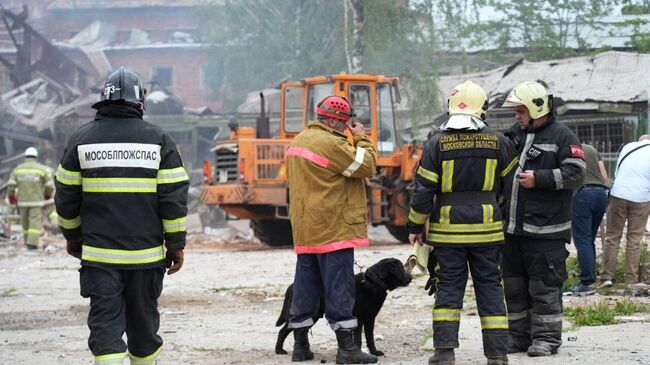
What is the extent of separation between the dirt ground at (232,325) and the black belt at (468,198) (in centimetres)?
107

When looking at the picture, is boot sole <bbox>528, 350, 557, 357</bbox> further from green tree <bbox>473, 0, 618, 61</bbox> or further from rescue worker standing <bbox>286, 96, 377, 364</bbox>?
green tree <bbox>473, 0, 618, 61</bbox>

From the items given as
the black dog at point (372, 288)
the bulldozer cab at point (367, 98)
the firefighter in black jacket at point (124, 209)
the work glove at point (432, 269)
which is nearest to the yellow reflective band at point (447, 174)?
the work glove at point (432, 269)

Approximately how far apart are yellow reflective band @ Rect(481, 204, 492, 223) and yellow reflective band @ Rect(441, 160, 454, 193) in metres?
0.25

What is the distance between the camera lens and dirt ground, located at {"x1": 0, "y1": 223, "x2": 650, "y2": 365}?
7.50m

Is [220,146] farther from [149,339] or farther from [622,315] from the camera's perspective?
[149,339]

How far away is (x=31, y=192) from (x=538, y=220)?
14093 millimetres

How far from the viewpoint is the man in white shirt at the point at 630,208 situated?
10.6 metres

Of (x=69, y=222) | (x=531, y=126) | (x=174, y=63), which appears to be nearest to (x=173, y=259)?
(x=69, y=222)

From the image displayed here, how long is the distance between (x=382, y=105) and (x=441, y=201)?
12.0 meters

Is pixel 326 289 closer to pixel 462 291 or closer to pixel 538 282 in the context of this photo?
pixel 462 291

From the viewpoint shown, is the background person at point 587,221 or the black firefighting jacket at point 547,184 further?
the background person at point 587,221

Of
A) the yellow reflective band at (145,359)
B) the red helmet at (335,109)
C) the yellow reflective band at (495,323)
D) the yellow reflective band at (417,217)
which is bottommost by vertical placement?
the yellow reflective band at (495,323)

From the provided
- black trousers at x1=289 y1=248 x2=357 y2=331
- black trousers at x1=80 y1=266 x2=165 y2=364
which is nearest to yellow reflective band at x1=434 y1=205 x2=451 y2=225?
black trousers at x1=289 y1=248 x2=357 y2=331

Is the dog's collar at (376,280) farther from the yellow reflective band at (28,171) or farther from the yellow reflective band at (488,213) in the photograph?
the yellow reflective band at (28,171)
